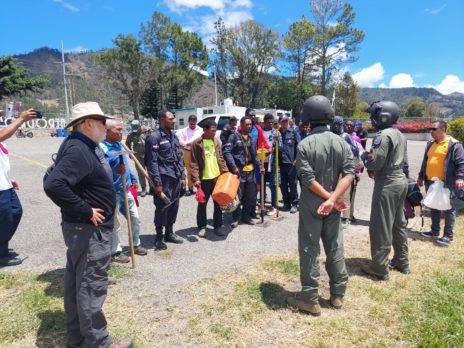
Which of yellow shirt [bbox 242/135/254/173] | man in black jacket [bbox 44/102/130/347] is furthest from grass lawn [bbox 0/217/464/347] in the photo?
yellow shirt [bbox 242/135/254/173]

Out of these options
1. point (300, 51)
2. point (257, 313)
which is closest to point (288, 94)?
point (300, 51)

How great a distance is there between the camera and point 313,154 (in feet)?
11.2

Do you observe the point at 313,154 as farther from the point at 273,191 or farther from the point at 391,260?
the point at 273,191

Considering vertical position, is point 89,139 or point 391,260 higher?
point 89,139

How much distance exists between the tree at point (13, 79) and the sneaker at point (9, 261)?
39.5m

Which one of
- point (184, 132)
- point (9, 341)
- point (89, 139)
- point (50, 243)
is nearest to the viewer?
point (89, 139)

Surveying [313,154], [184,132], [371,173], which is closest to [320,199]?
[313,154]

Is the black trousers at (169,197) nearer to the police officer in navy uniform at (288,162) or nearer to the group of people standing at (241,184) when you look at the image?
the group of people standing at (241,184)

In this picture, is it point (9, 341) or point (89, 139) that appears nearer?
point (89, 139)

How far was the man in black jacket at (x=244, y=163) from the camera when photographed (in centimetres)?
627

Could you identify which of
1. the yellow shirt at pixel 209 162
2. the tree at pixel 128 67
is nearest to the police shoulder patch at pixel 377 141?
the yellow shirt at pixel 209 162

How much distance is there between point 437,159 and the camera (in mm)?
5645

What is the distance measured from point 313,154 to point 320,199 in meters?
0.43

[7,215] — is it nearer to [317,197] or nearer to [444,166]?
[317,197]
